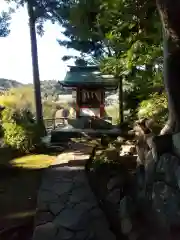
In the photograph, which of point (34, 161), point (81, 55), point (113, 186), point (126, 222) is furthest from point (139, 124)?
point (81, 55)

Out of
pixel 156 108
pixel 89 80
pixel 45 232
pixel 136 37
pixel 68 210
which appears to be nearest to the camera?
pixel 45 232

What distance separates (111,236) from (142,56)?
12.7 ft

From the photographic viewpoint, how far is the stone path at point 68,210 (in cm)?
374

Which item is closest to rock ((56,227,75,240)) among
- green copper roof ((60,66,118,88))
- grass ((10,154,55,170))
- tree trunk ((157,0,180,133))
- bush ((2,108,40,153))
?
tree trunk ((157,0,180,133))

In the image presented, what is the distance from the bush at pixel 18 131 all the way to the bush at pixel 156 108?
4.09 meters

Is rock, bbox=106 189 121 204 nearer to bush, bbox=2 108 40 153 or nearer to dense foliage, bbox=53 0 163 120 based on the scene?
dense foliage, bbox=53 0 163 120

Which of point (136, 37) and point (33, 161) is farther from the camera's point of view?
point (33, 161)

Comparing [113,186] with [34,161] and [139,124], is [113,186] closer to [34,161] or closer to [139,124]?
[139,124]

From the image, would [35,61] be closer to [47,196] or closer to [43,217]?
[47,196]

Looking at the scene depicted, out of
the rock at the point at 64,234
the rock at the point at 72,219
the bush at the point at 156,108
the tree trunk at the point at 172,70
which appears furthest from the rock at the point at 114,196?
the bush at the point at 156,108

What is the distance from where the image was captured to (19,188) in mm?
6242

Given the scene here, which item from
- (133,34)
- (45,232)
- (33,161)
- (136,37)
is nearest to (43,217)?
(45,232)

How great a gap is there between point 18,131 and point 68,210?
5857 millimetres

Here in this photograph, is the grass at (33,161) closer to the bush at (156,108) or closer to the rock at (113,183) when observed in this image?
the bush at (156,108)
